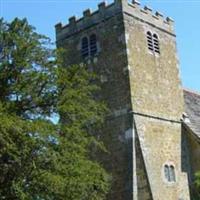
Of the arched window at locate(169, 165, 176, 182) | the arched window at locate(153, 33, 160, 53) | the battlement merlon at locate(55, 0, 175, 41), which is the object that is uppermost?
the battlement merlon at locate(55, 0, 175, 41)

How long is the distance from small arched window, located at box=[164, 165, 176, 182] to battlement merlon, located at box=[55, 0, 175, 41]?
7728mm

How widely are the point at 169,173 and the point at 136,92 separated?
4.22m

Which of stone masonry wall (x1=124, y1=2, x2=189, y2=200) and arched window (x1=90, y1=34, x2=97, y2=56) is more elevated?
arched window (x1=90, y1=34, x2=97, y2=56)

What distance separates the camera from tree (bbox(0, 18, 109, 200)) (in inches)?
746

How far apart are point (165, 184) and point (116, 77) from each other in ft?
18.7

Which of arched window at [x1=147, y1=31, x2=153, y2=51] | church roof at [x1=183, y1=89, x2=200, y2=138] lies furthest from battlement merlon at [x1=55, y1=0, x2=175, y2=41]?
church roof at [x1=183, y1=89, x2=200, y2=138]

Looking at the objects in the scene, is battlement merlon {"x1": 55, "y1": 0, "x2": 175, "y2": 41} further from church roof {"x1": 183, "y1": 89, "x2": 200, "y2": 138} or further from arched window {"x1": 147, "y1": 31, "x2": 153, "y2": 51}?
church roof {"x1": 183, "y1": 89, "x2": 200, "y2": 138}

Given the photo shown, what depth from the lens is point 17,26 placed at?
68.4 feet

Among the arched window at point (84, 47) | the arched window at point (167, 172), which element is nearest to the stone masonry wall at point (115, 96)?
the arched window at point (84, 47)

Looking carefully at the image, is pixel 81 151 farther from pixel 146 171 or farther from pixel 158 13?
pixel 158 13

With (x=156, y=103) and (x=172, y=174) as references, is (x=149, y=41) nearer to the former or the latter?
(x=156, y=103)

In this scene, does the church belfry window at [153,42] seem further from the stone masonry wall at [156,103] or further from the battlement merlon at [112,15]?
the battlement merlon at [112,15]

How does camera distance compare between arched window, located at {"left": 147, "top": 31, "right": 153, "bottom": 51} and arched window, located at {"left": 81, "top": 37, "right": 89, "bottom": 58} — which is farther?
arched window, located at {"left": 81, "top": 37, "right": 89, "bottom": 58}

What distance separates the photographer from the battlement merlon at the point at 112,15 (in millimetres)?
27781
